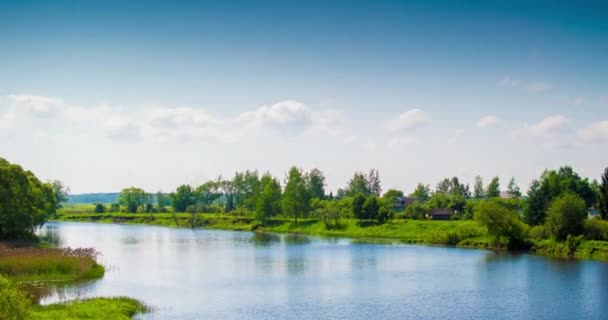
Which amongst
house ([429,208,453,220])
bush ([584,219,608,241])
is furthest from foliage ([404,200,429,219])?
bush ([584,219,608,241])

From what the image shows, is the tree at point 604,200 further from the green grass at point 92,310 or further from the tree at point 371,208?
the green grass at point 92,310

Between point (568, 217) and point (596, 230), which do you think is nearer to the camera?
point (596, 230)

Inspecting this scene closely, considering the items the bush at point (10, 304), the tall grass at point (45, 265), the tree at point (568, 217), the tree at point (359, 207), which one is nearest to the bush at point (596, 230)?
the tree at point (568, 217)

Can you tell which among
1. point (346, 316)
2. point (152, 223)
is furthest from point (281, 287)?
point (152, 223)

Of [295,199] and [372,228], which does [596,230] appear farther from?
[295,199]

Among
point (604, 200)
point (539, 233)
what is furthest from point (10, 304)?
point (604, 200)

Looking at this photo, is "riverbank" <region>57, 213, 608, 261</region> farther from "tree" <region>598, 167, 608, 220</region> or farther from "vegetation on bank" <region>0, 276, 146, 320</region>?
"vegetation on bank" <region>0, 276, 146, 320</region>

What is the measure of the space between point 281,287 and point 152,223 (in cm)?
13761

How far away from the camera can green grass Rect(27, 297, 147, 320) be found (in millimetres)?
37188

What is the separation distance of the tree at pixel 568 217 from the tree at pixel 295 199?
2689 inches

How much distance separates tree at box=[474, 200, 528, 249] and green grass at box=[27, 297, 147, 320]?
202 feet

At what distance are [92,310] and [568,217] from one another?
69.5 m

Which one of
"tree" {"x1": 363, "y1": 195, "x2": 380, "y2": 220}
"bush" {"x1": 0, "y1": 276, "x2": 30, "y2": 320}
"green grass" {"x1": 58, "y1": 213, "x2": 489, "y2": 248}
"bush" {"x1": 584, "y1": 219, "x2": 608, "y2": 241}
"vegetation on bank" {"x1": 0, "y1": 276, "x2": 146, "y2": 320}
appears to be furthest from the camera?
"tree" {"x1": 363, "y1": 195, "x2": 380, "y2": 220}

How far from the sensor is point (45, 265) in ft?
178
